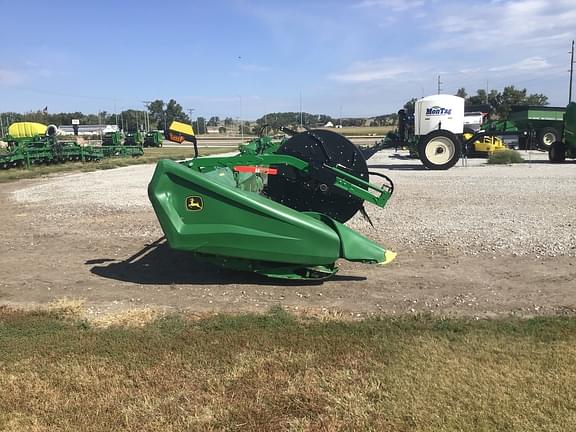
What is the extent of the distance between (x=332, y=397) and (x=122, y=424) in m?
1.14

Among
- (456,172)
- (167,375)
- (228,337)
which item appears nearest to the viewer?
(167,375)

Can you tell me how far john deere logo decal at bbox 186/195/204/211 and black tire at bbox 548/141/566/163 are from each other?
20.4m

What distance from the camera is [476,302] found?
4.66 m

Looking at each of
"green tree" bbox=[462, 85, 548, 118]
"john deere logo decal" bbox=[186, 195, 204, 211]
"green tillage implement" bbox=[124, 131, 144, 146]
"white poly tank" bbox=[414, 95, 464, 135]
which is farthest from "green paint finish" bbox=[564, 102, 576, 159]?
"green tree" bbox=[462, 85, 548, 118]

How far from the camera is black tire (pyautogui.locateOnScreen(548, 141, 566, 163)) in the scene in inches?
838

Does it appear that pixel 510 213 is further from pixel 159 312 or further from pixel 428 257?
pixel 159 312

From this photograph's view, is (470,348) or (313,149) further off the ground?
(313,149)

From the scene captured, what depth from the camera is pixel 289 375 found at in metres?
3.25

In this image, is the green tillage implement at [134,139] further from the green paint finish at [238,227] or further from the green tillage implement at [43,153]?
the green paint finish at [238,227]

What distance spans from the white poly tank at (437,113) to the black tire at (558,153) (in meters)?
4.22

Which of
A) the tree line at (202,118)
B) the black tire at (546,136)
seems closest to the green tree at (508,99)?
the tree line at (202,118)

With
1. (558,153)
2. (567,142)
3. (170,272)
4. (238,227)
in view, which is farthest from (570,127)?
(238,227)

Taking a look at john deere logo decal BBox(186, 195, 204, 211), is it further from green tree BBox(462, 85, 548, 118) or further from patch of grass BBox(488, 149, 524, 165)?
green tree BBox(462, 85, 548, 118)

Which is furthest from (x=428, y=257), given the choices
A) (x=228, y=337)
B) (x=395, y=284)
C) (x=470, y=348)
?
(x=228, y=337)
